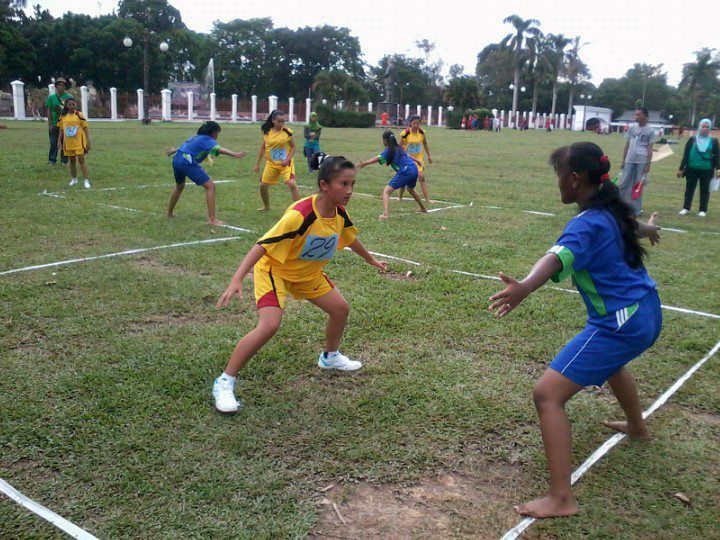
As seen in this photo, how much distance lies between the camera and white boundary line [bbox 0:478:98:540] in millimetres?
2785

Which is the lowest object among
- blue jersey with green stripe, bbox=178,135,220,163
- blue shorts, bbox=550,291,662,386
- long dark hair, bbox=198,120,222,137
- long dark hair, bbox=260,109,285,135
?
blue shorts, bbox=550,291,662,386

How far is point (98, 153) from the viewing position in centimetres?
1886

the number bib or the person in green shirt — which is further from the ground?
the person in green shirt

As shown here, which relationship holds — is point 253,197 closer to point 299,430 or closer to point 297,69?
point 299,430

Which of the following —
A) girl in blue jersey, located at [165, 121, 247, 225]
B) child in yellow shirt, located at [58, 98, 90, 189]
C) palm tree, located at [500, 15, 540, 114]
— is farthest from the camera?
palm tree, located at [500, 15, 540, 114]

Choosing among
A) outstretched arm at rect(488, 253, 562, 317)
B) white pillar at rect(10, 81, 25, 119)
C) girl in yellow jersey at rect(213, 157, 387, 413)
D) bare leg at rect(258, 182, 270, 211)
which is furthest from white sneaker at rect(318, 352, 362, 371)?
white pillar at rect(10, 81, 25, 119)

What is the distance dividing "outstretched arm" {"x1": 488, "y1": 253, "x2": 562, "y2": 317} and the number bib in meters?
1.58

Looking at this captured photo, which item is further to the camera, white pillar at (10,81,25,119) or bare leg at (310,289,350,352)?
white pillar at (10,81,25,119)

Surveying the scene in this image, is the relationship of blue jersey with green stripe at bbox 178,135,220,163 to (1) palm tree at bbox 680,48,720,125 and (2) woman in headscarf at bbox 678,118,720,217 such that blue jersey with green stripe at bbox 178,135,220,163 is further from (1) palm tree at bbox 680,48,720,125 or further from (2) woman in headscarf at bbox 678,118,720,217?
(1) palm tree at bbox 680,48,720,125

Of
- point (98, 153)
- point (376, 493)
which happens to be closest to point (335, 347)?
point (376, 493)

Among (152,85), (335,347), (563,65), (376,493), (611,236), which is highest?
(563,65)

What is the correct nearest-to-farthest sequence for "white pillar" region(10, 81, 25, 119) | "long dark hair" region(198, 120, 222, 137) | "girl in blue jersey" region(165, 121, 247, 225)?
"girl in blue jersey" region(165, 121, 247, 225)
"long dark hair" region(198, 120, 222, 137)
"white pillar" region(10, 81, 25, 119)

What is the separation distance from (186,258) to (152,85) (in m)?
61.4

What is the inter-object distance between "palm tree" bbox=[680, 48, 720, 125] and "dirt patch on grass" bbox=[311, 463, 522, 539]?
95670 millimetres
